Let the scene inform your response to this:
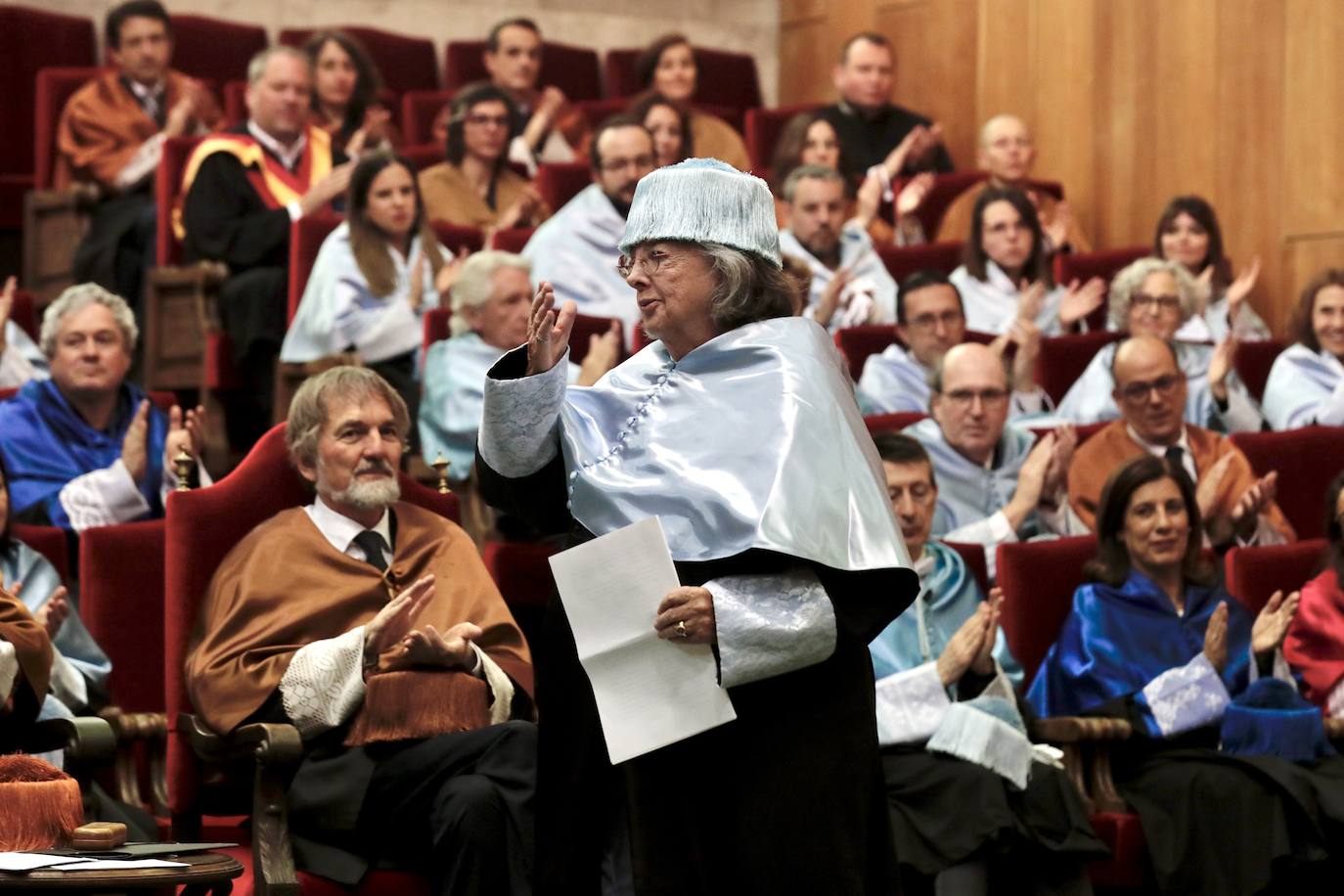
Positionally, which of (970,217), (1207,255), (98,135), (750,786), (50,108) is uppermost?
(50,108)

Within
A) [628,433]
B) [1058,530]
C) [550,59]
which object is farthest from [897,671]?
[550,59]

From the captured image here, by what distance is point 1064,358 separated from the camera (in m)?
6.41

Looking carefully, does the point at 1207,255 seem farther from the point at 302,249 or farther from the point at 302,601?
the point at 302,601

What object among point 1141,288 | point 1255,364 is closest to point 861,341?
point 1141,288

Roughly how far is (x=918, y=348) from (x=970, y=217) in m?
1.56

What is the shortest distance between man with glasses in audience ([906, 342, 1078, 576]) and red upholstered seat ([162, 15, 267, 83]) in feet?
13.2

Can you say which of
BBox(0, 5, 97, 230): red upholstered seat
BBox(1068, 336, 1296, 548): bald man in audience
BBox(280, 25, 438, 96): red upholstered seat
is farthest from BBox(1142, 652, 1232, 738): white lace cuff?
BBox(280, 25, 438, 96): red upholstered seat

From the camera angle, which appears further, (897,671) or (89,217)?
(89,217)

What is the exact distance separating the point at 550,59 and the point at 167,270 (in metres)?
3.18

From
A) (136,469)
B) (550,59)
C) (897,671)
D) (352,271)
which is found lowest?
(897,671)

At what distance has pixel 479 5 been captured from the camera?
31.0 ft

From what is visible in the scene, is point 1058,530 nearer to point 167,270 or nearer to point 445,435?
point 445,435

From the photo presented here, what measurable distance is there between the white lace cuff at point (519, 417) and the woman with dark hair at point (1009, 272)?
14.4ft

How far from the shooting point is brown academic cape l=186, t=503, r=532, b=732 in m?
3.52
